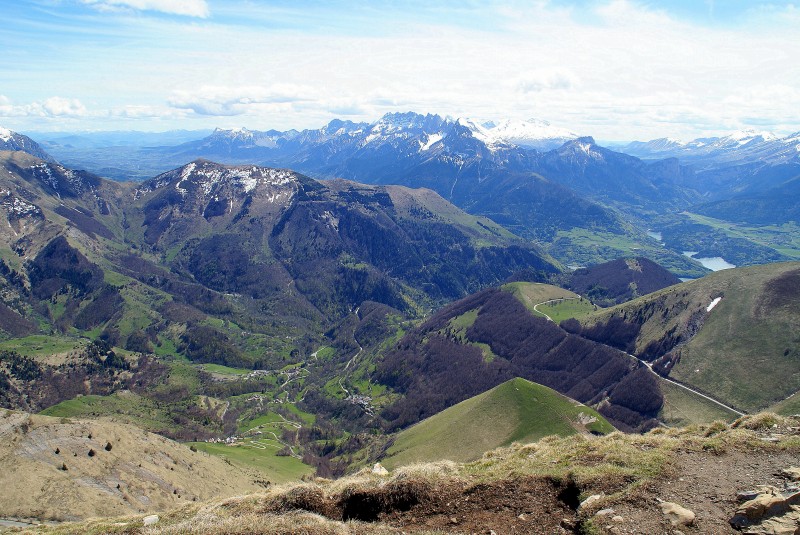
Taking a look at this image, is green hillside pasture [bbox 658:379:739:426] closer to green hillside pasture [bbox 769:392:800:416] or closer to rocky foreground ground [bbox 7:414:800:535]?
green hillside pasture [bbox 769:392:800:416]

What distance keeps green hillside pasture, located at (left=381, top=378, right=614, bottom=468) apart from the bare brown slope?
195 ft

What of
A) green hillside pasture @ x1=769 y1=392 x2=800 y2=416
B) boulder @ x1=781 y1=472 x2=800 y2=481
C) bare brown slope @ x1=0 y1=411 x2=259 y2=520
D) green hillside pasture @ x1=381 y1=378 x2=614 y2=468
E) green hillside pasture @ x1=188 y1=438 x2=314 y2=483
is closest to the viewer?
boulder @ x1=781 y1=472 x2=800 y2=481

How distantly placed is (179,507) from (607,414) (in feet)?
602

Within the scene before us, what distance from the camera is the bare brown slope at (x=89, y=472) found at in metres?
89.6

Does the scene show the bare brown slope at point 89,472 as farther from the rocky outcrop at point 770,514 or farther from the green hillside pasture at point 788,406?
the green hillside pasture at point 788,406

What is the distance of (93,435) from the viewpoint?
113875 millimetres

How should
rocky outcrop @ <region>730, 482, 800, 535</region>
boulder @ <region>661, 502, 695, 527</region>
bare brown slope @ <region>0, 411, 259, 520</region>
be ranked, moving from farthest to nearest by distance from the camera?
bare brown slope @ <region>0, 411, 259, 520</region> < boulder @ <region>661, 502, 695, 527</region> < rocky outcrop @ <region>730, 482, 800, 535</region>

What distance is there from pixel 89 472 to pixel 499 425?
109m

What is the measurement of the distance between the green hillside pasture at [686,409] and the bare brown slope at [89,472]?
147269 mm

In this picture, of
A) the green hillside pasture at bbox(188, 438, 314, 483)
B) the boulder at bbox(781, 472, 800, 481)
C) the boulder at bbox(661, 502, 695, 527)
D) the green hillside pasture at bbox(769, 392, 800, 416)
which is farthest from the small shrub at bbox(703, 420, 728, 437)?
the green hillside pasture at bbox(188, 438, 314, 483)

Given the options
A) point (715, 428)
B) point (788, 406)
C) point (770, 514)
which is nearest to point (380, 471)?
point (715, 428)

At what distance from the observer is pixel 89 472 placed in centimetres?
10175

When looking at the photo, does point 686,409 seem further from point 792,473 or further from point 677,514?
point 677,514

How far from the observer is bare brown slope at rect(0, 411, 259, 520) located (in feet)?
294
